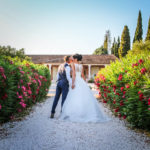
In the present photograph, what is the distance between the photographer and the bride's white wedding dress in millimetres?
4712

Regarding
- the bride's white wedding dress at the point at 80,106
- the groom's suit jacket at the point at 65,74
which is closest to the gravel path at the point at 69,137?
the bride's white wedding dress at the point at 80,106

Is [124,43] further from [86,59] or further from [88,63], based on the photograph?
[88,63]

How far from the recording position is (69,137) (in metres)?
3.30

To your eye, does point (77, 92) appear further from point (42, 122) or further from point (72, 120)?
point (42, 122)

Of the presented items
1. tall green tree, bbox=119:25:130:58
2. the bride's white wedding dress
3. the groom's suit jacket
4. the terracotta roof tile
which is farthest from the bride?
tall green tree, bbox=119:25:130:58

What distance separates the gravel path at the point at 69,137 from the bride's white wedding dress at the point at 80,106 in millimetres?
379

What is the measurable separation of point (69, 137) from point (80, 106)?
1.62m

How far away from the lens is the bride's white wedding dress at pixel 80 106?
15.5 ft

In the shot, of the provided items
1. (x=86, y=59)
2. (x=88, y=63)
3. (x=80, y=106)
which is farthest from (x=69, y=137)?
(x=86, y=59)

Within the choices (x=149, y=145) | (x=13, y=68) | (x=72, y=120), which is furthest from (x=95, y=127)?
(x=13, y=68)

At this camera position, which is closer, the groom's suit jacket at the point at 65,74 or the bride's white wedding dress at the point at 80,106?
the bride's white wedding dress at the point at 80,106

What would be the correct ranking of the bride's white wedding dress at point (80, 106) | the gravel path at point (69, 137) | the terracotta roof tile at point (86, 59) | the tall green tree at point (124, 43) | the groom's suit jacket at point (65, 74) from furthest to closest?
1. the tall green tree at point (124, 43)
2. the terracotta roof tile at point (86, 59)
3. the groom's suit jacket at point (65, 74)
4. the bride's white wedding dress at point (80, 106)
5. the gravel path at point (69, 137)

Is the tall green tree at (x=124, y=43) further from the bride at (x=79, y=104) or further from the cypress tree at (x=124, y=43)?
the bride at (x=79, y=104)

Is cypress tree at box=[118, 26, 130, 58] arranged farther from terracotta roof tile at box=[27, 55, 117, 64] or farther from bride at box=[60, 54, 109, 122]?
bride at box=[60, 54, 109, 122]
